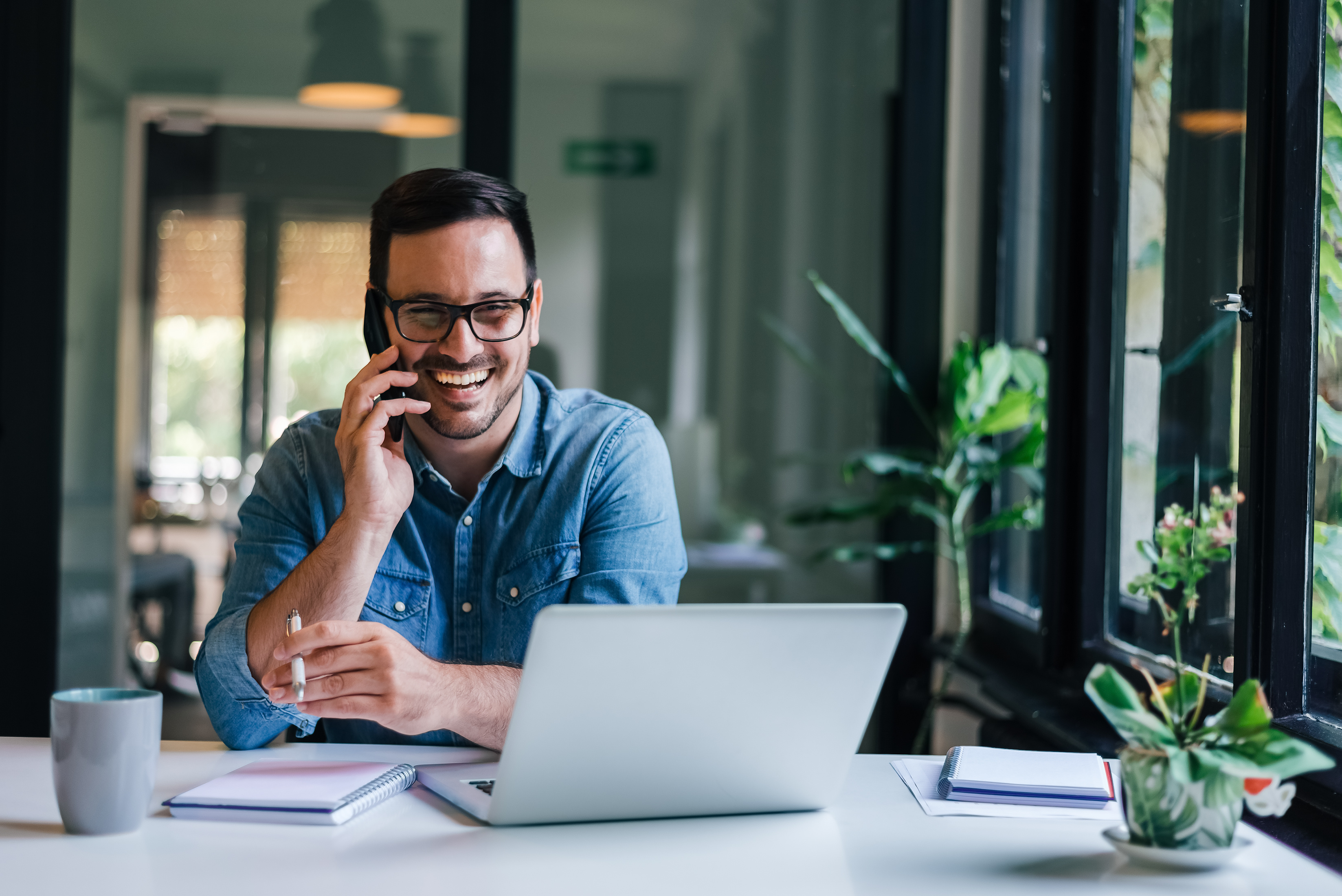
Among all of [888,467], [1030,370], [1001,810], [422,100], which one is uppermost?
[422,100]

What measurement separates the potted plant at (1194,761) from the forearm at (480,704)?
0.65 metres

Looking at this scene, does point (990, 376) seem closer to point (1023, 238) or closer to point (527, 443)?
point (1023, 238)

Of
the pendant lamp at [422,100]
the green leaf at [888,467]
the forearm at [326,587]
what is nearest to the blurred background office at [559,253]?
the pendant lamp at [422,100]

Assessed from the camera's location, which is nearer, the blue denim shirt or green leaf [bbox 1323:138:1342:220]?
green leaf [bbox 1323:138:1342:220]

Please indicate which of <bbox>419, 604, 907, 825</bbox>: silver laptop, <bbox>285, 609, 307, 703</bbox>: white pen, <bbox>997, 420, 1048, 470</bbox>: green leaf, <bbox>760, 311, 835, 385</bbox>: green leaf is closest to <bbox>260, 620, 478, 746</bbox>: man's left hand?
<bbox>285, 609, 307, 703</bbox>: white pen

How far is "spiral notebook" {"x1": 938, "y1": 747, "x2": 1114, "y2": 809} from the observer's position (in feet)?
4.02

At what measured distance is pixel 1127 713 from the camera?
3.45 ft

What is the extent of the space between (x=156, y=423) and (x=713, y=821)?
2.56 meters

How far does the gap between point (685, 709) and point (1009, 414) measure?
184cm

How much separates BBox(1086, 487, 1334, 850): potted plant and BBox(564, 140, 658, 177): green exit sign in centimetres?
244

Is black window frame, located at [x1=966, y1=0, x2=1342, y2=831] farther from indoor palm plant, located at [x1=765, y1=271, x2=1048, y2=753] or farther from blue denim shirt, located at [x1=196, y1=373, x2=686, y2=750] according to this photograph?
blue denim shirt, located at [x1=196, y1=373, x2=686, y2=750]

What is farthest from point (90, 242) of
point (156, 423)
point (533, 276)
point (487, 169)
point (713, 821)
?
point (713, 821)

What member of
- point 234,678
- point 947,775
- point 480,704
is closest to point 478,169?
point 234,678

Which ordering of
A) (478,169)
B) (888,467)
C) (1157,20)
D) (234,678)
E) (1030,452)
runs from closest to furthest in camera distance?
(234,678) < (1157,20) < (1030,452) < (888,467) < (478,169)
